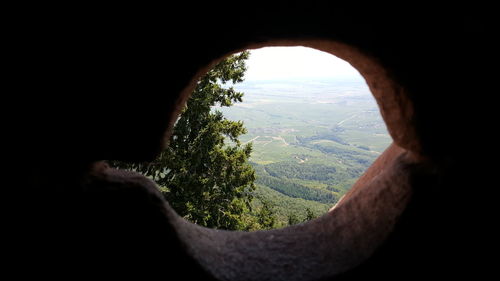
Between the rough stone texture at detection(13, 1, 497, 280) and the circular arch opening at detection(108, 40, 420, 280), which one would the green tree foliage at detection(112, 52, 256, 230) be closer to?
the circular arch opening at detection(108, 40, 420, 280)

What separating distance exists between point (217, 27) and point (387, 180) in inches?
95.8

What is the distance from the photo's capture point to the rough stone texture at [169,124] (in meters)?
2.44

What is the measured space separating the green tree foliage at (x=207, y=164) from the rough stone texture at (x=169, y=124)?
762 centimetres

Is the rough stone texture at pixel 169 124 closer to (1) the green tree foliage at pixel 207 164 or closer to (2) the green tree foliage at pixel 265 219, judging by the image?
(1) the green tree foliage at pixel 207 164

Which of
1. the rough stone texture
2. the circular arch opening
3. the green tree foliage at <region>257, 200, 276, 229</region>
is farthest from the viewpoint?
the green tree foliage at <region>257, 200, 276, 229</region>

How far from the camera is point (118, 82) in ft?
8.54

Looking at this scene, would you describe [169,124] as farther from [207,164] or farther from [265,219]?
[265,219]

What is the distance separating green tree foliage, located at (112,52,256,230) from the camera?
34.6 feet

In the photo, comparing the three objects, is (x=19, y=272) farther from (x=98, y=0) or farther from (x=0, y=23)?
(x=98, y=0)

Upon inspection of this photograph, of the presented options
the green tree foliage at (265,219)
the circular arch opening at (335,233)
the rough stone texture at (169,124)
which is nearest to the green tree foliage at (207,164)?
the green tree foliage at (265,219)

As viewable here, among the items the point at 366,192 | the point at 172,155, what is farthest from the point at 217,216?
the point at 366,192

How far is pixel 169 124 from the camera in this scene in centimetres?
303

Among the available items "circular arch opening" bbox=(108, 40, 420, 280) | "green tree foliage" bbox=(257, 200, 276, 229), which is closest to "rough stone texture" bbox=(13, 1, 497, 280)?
"circular arch opening" bbox=(108, 40, 420, 280)

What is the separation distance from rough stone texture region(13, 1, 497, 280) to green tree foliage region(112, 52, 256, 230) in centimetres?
762
